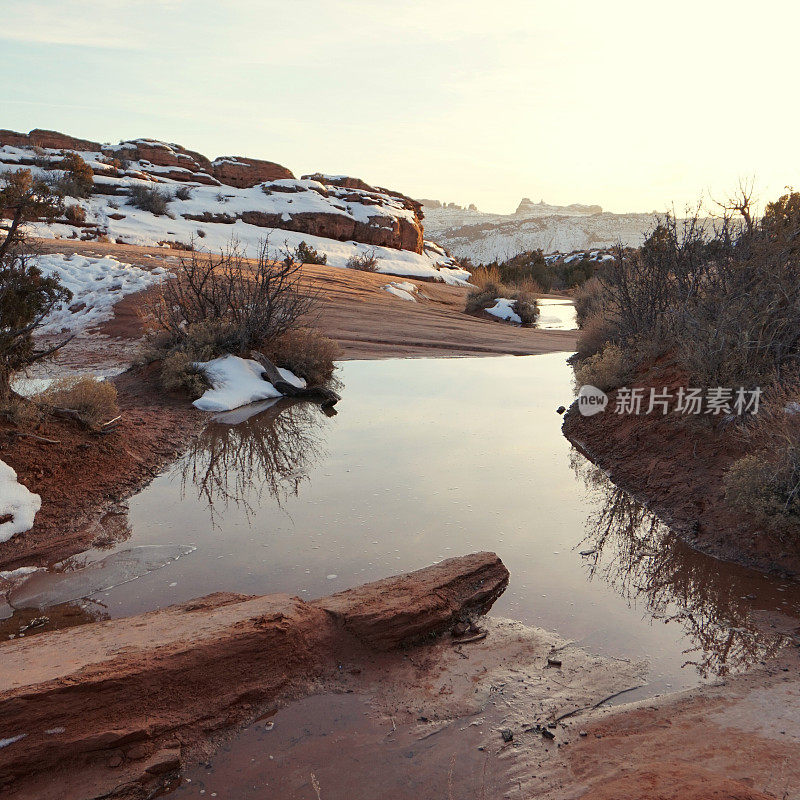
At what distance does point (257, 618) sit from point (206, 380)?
7.40 metres

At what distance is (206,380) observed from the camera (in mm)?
10953

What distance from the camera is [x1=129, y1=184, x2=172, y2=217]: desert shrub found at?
129ft

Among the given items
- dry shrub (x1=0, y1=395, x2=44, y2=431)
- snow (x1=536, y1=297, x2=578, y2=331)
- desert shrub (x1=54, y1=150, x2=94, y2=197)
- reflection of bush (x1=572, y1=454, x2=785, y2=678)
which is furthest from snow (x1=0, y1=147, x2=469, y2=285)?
reflection of bush (x1=572, y1=454, x2=785, y2=678)

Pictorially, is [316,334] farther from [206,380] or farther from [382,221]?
[382,221]

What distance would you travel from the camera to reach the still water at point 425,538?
4.91 metres

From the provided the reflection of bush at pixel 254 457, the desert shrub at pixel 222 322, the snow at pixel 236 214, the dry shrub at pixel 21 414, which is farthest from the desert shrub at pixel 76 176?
the dry shrub at pixel 21 414

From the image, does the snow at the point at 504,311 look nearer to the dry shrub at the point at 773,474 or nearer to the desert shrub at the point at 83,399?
the dry shrub at the point at 773,474

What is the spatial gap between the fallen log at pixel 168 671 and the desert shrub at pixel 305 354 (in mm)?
7806

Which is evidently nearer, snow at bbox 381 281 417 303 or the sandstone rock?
snow at bbox 381 281 417 303

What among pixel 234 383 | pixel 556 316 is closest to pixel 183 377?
pixel 234 383

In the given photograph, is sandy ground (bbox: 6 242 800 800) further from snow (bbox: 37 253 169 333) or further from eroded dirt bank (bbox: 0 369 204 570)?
snow (bbox: 37 253 169 333)

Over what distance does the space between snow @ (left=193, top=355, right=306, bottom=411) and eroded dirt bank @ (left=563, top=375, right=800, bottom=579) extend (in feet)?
16.8

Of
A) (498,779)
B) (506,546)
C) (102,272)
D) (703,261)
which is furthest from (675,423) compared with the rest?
(102,272)

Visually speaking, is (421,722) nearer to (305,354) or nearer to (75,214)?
(305,354)
